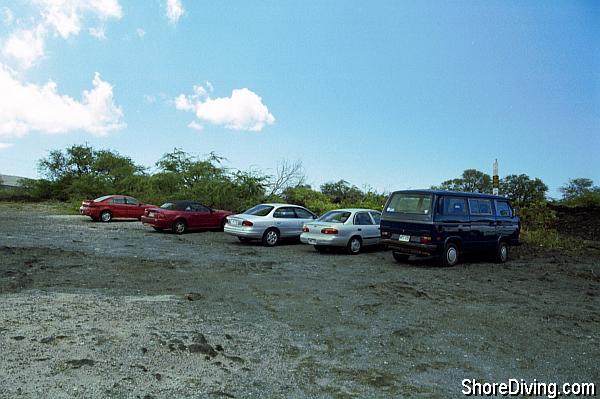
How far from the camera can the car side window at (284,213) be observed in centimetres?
1608

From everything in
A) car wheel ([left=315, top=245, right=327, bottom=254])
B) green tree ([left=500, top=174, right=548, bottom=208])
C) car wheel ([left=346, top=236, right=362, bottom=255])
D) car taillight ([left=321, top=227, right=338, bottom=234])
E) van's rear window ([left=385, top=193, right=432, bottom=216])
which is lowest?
car wheel ([left=315, top=245, right=327, bottom=254])

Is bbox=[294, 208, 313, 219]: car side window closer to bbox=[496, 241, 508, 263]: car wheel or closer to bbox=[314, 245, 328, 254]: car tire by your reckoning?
bbox=[314, 245, 328, 254]: car tire

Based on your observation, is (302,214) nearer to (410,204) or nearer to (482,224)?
(410,204)

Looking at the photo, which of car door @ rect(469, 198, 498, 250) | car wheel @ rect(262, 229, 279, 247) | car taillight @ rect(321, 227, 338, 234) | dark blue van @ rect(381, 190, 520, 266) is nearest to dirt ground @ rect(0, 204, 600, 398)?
dark blue van @ rect(381, 190, 520, 266)

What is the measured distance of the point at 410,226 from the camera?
11414mm

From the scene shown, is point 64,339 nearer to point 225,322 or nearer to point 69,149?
point 225,322

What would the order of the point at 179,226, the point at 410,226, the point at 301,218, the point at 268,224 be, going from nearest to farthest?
the point at 410,226
the point at 268,224
the point at 301,218
the point at 179,226

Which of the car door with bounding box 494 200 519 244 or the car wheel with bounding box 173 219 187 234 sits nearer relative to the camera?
the car door with bounding box 494 200 519 244

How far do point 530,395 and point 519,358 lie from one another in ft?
3.05

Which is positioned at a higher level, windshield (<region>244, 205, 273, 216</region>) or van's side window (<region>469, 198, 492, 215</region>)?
van's side window (<region>469, 198, 492, 215</region>)

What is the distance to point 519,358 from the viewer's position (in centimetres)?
486

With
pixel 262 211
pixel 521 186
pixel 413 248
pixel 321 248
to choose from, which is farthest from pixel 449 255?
pixel 521 186

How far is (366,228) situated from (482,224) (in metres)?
3.48

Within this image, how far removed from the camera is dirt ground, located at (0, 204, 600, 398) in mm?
4062
